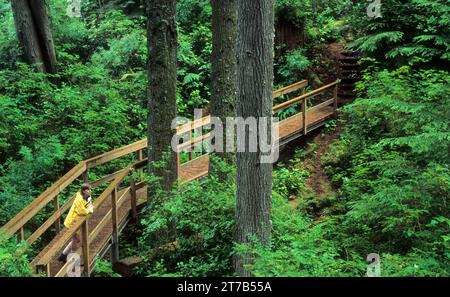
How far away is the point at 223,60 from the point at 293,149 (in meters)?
4.71

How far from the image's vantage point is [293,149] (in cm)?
1375

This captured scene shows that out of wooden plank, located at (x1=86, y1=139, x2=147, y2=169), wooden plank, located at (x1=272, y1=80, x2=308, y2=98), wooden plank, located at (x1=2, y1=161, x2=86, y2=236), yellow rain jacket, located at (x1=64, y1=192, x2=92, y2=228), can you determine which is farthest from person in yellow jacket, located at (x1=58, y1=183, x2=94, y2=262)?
wooden plank, located at (x1=272, y1=80, x2=308, y2=98)

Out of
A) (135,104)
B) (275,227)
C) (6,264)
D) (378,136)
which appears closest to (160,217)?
(275,227)

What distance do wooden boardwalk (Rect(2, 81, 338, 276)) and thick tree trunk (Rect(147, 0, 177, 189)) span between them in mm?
693

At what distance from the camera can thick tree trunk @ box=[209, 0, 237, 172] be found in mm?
9781

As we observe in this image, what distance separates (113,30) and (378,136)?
11325mm

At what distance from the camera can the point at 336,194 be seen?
37.1ft

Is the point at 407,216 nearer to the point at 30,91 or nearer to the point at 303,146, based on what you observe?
the point at 303,146

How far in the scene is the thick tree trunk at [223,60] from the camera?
9781 mm

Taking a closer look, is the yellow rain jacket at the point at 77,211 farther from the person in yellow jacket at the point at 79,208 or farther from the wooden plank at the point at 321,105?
the wooden plank at the point at 321,105

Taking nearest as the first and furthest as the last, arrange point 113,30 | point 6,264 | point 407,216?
1. point 6,264
2. point 407,216
3. point 113,30

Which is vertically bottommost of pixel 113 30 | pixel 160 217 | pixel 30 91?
pixel 160 217

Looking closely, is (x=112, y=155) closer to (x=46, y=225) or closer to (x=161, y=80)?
(x=161, y=80)

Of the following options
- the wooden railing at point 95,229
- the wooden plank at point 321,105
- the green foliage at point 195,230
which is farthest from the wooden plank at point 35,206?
the wooden plank at point 321,105
